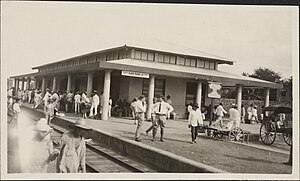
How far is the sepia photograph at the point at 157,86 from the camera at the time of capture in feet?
9.99

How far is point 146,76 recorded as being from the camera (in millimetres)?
3322

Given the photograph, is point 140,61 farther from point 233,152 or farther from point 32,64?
point 233,152

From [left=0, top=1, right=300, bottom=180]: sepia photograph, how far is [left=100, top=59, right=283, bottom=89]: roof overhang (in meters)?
0.01

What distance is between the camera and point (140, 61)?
3375mm

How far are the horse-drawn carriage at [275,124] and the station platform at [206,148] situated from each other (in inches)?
2.9

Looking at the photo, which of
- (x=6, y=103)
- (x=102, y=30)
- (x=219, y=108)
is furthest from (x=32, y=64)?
(x=219, y=108)

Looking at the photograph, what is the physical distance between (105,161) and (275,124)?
1768mm

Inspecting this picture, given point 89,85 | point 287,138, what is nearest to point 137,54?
point 89,85

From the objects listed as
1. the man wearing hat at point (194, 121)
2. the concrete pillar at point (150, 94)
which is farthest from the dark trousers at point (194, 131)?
the concrete pillar at point (150, 94)

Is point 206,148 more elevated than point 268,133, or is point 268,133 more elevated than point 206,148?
point 268,133

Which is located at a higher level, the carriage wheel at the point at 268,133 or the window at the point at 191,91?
the window at the point at 191,91

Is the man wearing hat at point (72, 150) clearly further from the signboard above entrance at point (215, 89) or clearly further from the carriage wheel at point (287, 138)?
the carriage wheel at point (287, 138)

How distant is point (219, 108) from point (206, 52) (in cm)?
62

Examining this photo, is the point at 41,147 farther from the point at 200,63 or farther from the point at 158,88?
the point at 200,63
